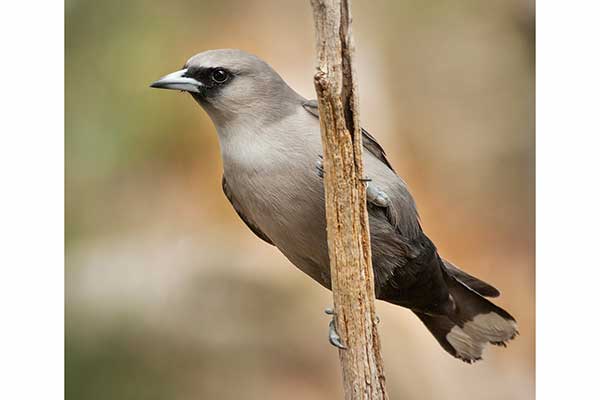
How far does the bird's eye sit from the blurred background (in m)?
0.37

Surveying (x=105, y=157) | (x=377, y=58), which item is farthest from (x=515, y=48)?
(x=105, y=157)

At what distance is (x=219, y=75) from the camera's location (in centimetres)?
220

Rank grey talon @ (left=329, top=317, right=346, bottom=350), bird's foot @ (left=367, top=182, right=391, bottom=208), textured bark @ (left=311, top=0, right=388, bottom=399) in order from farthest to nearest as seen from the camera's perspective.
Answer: bird's foot @ (left=367, top=182, right=391, bottom=208)
grey talon @ (left=329, top=317, right=346, bottom=350)
textured bark @ (left=311, top=0, right=388, bottom=399)

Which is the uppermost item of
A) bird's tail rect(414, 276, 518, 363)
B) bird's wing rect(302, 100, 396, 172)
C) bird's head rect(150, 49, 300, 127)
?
bird's head rect(150, 49, 300, 127)

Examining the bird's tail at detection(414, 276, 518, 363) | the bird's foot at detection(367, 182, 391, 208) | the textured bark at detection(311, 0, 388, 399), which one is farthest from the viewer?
the bird's tail at detection(414, 276, 518, 363)

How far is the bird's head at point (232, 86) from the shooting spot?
2170mm

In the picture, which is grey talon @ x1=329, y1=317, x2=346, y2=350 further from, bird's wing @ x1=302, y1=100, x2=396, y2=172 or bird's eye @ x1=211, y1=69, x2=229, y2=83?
bird's eye @ x1=211, y1=69, x2=229, y2=83

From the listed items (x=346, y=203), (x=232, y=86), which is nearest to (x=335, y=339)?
(x=346, y=203)

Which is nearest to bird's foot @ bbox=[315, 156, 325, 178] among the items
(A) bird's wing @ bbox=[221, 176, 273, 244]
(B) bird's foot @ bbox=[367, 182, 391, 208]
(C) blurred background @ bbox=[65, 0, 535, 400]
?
(B) bird's foot @ bbox=[367, 182, 391, 208]

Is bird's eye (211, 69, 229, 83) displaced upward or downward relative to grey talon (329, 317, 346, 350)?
upward

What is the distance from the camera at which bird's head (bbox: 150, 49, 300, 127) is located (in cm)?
217

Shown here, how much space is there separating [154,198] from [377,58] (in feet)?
2.74

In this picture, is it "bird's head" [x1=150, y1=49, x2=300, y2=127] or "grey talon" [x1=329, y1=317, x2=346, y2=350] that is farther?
"bird's head" [x1=150, y1=49, x2=300, y2=127]

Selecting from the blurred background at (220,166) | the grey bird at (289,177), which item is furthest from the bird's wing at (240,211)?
the blurred background at (220,166)
